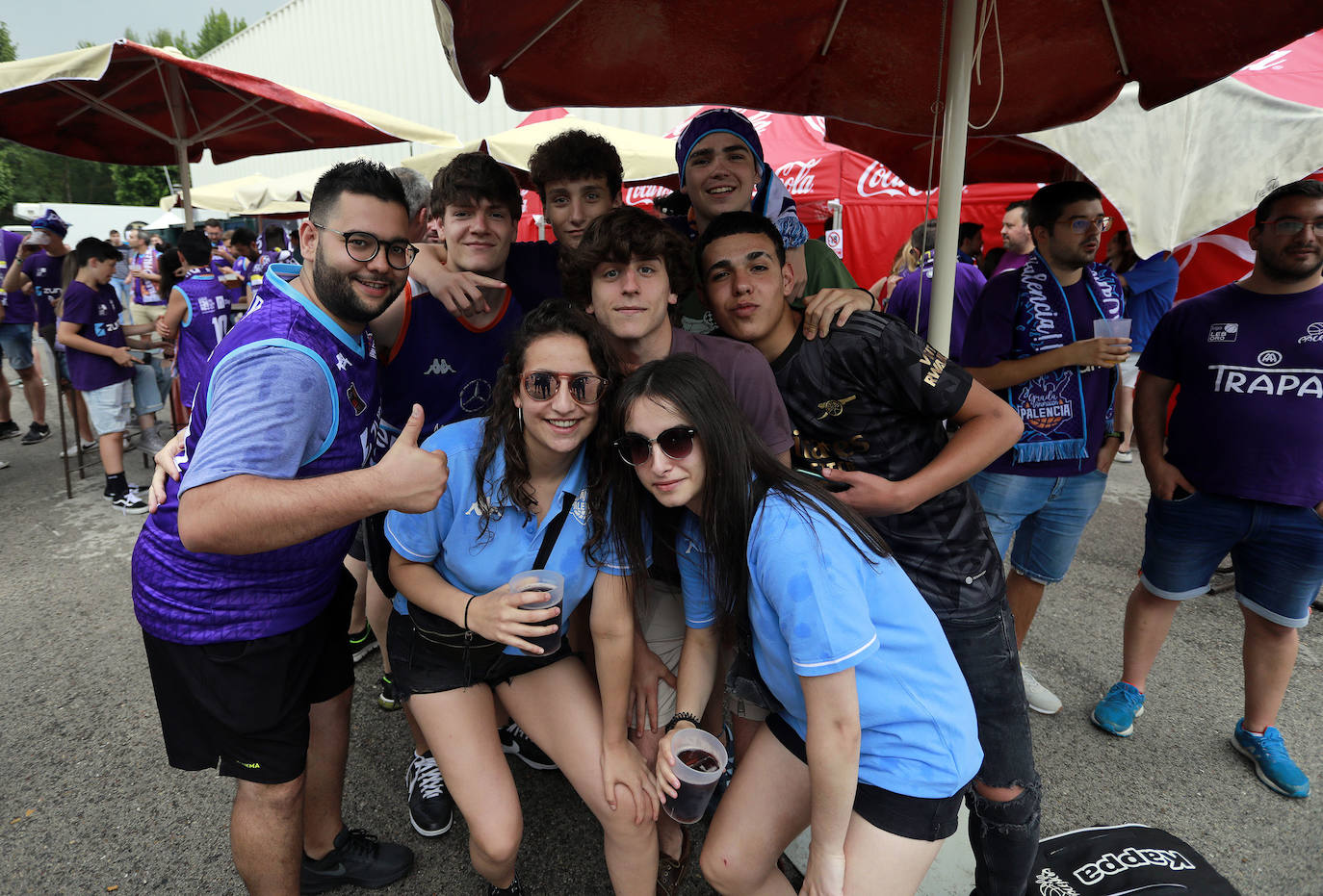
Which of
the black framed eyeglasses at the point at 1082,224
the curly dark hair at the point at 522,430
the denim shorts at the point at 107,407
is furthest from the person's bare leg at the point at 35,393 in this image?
the black framed eyeglasses at the point at 1082,224

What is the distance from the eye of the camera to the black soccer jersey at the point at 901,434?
6.67 ft

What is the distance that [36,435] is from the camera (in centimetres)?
789

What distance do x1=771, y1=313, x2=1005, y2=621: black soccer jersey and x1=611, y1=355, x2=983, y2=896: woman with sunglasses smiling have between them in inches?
13.7

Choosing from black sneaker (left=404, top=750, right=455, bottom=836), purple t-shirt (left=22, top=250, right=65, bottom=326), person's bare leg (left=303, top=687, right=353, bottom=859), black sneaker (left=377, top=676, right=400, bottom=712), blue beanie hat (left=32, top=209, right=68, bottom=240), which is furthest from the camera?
purple t-shirt (left=22, top=250, right=65, bottom=326)

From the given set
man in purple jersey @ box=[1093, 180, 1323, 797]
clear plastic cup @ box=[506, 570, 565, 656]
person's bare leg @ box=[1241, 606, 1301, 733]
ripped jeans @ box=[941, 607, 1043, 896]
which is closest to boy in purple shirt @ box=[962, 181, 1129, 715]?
man in purple jersey @ box=[1093, 180, 1323, 797]

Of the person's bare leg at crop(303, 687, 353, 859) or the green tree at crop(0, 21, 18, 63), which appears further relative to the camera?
the green tree at crop(0, 21, 18, 63)

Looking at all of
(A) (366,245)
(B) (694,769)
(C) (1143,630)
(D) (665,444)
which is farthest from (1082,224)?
(A) (366,245)

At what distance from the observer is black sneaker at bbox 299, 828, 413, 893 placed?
93.9 inches

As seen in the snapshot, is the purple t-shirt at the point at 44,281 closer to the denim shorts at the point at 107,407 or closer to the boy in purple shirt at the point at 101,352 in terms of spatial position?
the boy in purple shirt at the point at 101,352

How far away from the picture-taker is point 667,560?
2.29m

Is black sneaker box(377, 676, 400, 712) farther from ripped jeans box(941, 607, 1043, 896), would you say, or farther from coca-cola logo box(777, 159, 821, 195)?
coca-cola logo box(777, 159, 821, 195)

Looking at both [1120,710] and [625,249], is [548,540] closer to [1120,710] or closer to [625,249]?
[625,249]

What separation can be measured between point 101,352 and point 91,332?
9.1 inches

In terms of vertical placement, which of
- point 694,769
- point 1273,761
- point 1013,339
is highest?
point 1013,339
